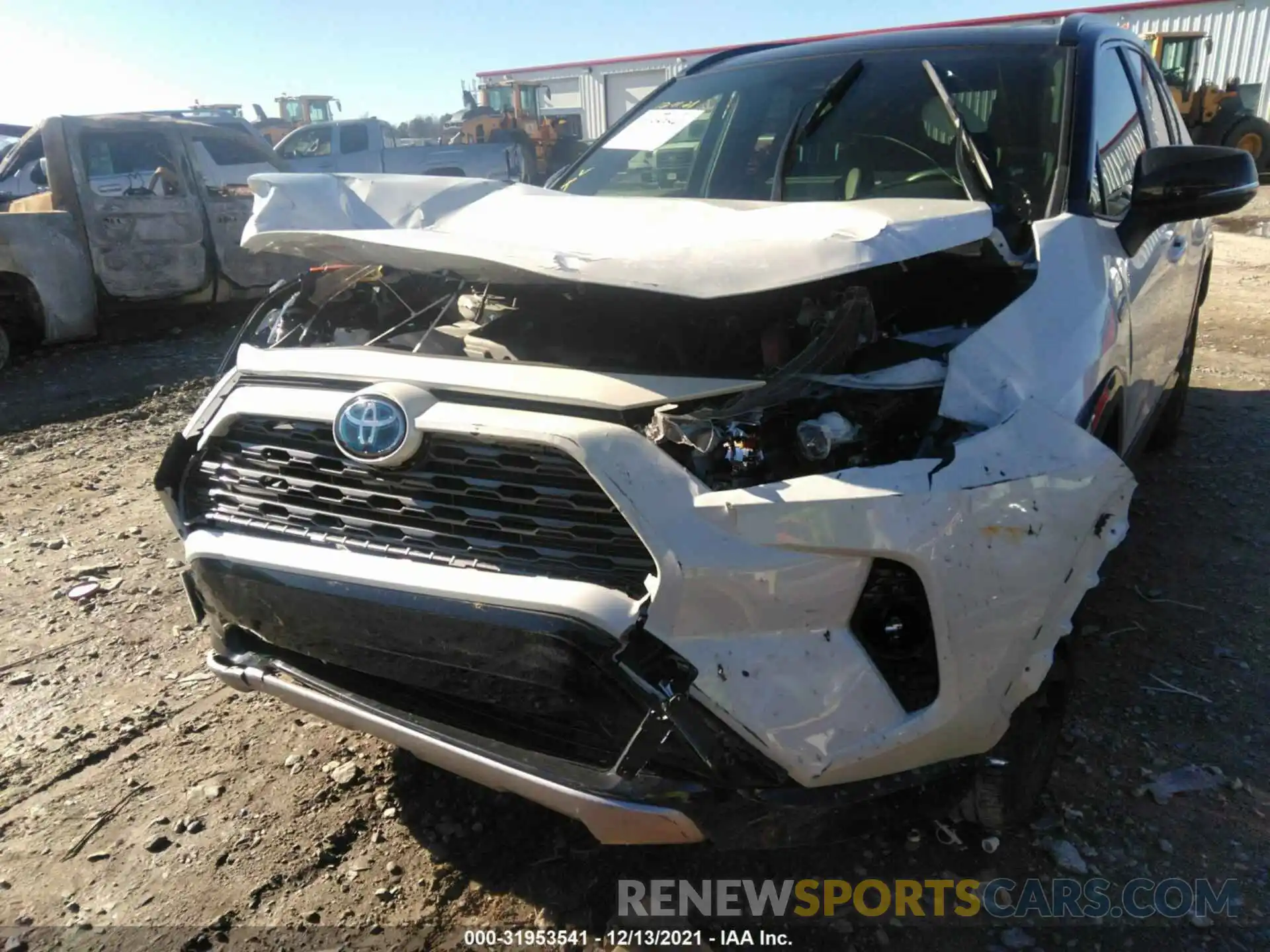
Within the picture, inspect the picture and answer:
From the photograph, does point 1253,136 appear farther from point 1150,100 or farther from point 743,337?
point 743,337

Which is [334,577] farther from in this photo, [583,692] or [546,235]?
[546,235]

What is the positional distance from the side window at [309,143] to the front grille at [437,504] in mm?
14572

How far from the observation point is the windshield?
9.16 feet

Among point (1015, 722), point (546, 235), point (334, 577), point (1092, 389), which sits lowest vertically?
point (1015, 722)

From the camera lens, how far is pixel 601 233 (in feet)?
7.49

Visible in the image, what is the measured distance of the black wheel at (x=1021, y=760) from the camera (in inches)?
78.5

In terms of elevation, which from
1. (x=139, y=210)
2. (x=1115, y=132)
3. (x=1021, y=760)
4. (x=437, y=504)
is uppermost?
(x=1115, y=132)

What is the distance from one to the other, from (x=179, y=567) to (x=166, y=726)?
115 centimetres

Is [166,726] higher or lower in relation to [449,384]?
lower

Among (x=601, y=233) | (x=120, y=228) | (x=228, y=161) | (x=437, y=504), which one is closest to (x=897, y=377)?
(x=601, y=233)

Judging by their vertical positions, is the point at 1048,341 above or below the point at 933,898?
above

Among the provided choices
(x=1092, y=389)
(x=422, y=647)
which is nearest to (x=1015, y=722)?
(x=1092, y=389)

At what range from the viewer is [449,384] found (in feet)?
6.29

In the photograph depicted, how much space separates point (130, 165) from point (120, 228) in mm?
769
